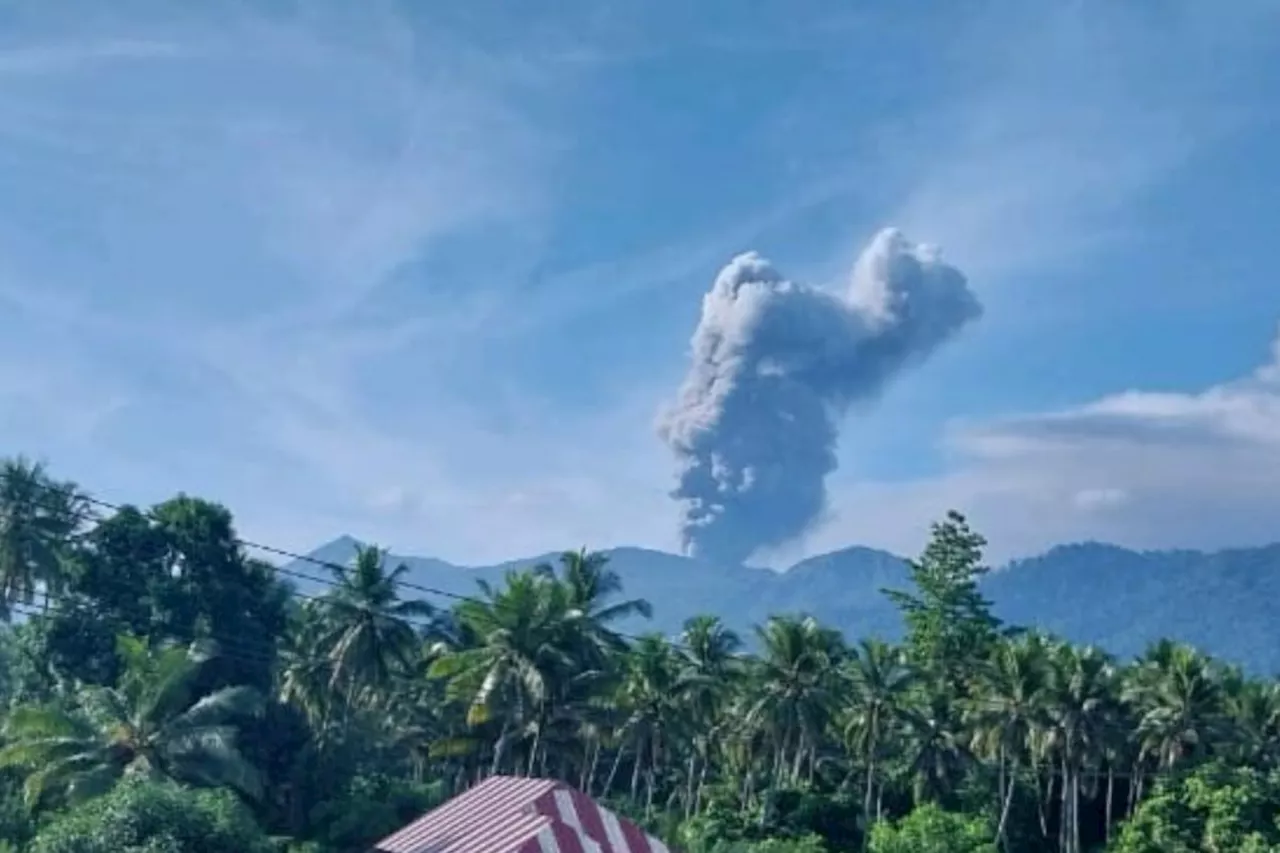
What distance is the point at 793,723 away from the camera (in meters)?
59.7

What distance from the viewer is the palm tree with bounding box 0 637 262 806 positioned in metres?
40.2

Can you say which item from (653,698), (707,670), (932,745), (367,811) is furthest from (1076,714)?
(367,811)

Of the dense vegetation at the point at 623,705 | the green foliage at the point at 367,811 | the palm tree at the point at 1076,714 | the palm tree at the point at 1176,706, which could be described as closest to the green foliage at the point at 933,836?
the dense vegetation at the point at 623,705

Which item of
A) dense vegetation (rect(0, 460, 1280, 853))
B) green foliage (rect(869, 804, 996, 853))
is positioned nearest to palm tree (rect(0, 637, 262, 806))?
dense vegetation (rect(0, 460, 1280, 853))

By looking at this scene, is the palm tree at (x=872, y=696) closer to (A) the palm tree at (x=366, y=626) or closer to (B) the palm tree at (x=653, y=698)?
(B) the palm tree at (x=653, y=698)

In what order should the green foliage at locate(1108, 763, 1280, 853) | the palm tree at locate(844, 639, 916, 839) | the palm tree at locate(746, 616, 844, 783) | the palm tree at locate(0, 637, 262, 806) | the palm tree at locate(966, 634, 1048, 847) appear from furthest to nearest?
the palm tree at locate(844, 639, 916, 839)
the palm tree at locate(966, 634, 1048, 847)
the palm tree at locate(746, 616, 844, 783)
the green foliage at locate(1108, 763, 1280, 853)
the palm tree at locate(0, 637, 262, 806)

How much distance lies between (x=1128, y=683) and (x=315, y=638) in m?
31.6

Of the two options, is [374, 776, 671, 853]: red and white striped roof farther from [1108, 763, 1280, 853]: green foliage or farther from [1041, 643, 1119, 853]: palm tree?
[1041, 643, 1119, 853]: palm tree

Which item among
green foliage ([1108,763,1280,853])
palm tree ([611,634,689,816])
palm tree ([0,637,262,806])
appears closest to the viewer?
palm tree ([0,637,262,806])

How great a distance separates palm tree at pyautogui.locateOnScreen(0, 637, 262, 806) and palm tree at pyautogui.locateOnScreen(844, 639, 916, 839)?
27033 millimetres

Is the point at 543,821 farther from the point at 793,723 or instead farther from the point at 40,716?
the point at 793,723

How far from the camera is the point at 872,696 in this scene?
62.3 m

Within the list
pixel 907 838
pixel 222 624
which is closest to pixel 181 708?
pixel 222 624

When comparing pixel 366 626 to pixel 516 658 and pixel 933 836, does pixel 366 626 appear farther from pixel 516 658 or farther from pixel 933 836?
pixel 933 836
